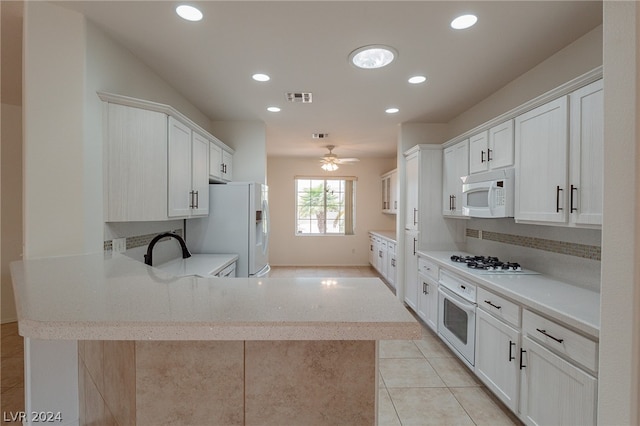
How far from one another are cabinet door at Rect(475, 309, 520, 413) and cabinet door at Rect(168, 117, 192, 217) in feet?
8.68

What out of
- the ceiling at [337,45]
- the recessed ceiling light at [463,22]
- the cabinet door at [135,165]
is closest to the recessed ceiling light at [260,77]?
the ceiling at [337,45]

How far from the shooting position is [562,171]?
201 centimetres

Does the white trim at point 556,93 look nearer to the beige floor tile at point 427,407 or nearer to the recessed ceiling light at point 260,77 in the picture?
the recessed ceiling light at point 260,77

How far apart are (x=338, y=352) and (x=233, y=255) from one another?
2727mm

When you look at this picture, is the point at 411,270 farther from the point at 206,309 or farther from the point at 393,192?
the point at 206,309

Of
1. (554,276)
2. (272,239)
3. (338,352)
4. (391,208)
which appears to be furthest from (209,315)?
(272,239)

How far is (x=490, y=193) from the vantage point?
Result: 267cm

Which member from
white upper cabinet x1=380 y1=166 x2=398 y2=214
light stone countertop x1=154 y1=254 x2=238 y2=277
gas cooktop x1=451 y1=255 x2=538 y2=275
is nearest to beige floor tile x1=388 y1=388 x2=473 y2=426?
gas cooktop x1=451 y1=255 x2=538 y2=275

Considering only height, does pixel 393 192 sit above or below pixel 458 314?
above

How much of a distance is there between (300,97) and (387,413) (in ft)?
9.99

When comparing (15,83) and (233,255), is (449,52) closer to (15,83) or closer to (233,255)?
(233,255)

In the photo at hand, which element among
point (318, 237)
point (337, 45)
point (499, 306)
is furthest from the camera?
point (318, 237)

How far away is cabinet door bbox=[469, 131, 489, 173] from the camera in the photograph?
291 centimetres

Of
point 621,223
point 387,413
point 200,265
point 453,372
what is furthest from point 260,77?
point 453,372
